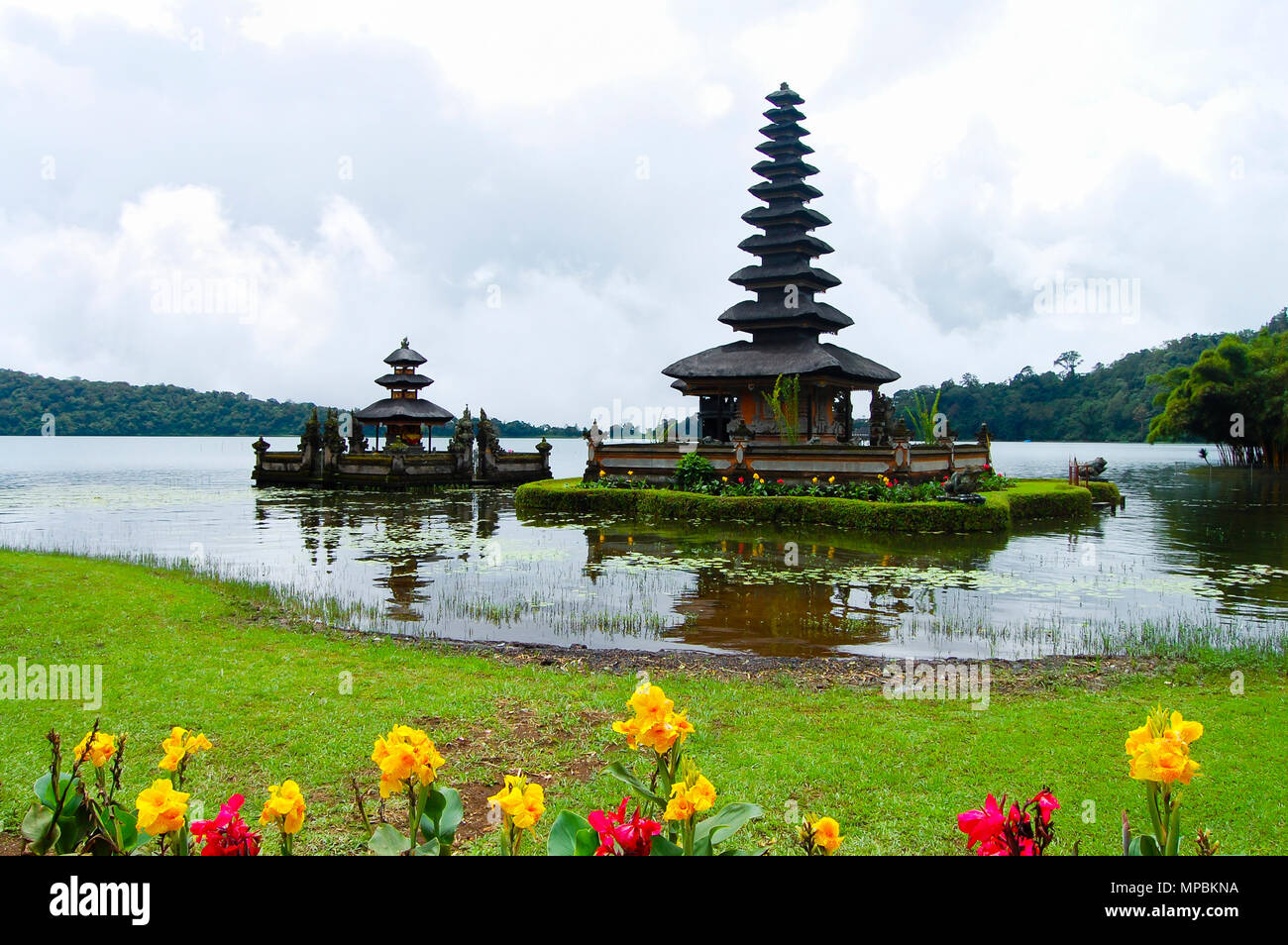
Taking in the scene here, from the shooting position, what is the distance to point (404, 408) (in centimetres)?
4650

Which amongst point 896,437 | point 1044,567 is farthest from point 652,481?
point 1044,567

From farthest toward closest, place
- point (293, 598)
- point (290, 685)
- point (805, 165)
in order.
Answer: point (805, 165), point (293, 598), point (290, 685)

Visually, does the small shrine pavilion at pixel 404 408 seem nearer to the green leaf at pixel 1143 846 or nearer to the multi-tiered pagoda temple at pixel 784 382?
the multi-tiered pagoda temple at pixel 784 382

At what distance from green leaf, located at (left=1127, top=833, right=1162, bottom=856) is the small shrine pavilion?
147 ft

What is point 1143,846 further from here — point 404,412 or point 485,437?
point 404,412

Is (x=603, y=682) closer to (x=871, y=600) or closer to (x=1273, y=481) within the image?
(x=871, y=600)

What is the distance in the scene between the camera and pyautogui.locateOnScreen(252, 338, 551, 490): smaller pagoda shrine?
4141cm

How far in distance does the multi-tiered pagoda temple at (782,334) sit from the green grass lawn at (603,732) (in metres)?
25.9

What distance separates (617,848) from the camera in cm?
234

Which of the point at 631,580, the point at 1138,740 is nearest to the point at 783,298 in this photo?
the point at 631,580

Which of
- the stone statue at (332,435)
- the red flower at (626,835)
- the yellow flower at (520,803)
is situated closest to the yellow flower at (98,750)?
the yellow flower at (520,803)

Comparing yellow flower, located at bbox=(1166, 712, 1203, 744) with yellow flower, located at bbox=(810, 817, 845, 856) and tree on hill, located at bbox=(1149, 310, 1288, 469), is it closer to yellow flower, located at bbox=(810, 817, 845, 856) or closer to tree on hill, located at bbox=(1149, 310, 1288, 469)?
yellow flower, located at bbox=(810, 817, 845, 856)

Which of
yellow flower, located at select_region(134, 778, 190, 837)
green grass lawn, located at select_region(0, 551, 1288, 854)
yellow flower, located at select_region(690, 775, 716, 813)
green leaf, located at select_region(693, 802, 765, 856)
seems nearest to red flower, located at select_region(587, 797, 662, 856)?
yellow flower, located at select_region(690, 775, 716, 813)
